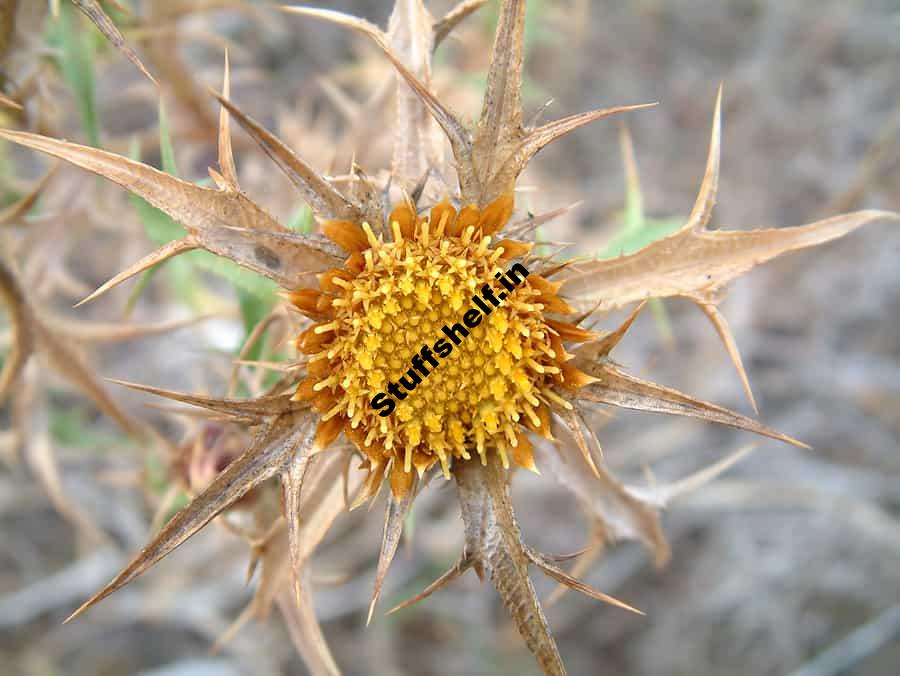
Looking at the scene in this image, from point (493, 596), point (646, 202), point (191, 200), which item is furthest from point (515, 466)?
point (646, 202)

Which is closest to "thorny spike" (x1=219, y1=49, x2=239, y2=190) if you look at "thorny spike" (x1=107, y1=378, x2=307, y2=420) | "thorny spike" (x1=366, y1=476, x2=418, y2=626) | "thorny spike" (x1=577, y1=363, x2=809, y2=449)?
"thorny spike" (x1=107, y1=378, x2=307, y2=420)

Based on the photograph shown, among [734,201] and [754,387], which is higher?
[734,201]

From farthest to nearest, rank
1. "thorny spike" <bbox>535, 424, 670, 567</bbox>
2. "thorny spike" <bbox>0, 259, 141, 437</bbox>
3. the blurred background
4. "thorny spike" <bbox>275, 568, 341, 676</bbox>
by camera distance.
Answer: the blurred background
"thorny spike" <bbox>0, 259, 141, 437</bbox>
"thorny spike" <bbox>535, 424, 670, 567</bbox>
"thorny spike" <bbox>275, 568, 341, 676</bbox>

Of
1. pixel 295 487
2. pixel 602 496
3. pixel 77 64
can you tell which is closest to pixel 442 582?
pixel 295 487

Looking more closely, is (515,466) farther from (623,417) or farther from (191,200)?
(623,417)

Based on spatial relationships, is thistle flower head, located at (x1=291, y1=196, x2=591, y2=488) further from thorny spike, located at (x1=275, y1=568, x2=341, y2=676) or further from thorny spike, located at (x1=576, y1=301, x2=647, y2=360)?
thorny spike, located at (x1=275, y1=568, x2=341, y2=676)

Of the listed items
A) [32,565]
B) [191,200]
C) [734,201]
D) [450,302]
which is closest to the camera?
[191,200]
